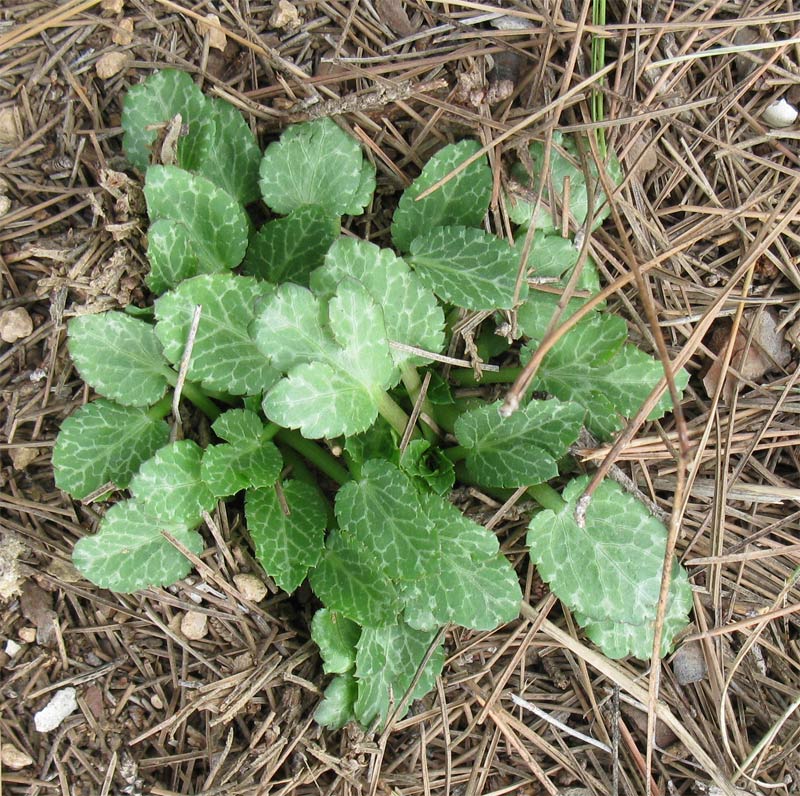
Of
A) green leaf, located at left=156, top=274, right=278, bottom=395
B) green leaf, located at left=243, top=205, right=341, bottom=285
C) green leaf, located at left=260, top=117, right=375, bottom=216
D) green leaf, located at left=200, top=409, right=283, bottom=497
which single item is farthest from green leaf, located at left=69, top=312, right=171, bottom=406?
green leaf, located at left=260, top=117, right=375, bottom=216

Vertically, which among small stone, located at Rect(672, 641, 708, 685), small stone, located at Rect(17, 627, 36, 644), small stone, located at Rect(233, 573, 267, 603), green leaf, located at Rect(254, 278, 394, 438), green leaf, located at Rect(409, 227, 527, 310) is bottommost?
small stone, located at Rect(17, 627, 36, 644)

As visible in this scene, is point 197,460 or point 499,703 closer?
point 197,460

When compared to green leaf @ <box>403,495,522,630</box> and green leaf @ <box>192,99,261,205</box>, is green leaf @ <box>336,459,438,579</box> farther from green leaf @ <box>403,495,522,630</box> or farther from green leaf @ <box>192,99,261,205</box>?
green leaf @ <box>192,99,261,205</box>

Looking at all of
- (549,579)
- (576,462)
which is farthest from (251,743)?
(576,462)

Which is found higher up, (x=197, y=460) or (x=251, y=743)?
(x=197, y=460)

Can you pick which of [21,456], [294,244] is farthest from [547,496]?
[21,456]

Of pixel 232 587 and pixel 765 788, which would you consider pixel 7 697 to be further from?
pixel 765 788
